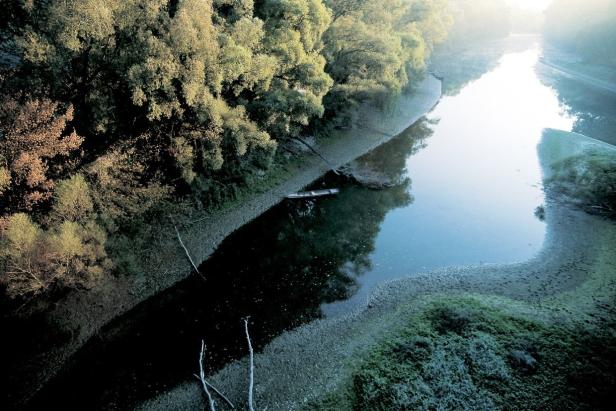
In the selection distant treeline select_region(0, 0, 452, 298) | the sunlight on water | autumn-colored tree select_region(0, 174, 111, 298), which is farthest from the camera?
the sunlight on water

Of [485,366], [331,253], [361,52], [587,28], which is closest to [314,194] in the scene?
[331,253]

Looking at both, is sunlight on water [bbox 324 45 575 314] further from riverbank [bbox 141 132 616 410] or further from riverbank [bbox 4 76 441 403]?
riverbank [bbox 4 76 441 403]

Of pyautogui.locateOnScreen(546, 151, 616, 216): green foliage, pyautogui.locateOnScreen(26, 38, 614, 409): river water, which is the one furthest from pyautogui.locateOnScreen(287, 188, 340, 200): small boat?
pyautogui.locateOnScreen(546, 151, 616, 216): green foliage

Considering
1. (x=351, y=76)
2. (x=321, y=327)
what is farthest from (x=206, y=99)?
(x=351, y=76)

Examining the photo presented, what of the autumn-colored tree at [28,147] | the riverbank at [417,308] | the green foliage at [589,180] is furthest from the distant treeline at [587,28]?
the autumn-colored tree at [28,147]

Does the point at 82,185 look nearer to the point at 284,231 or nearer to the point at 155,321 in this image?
the point at 155,321

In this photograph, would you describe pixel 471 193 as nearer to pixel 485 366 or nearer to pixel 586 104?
pixel 485 366
